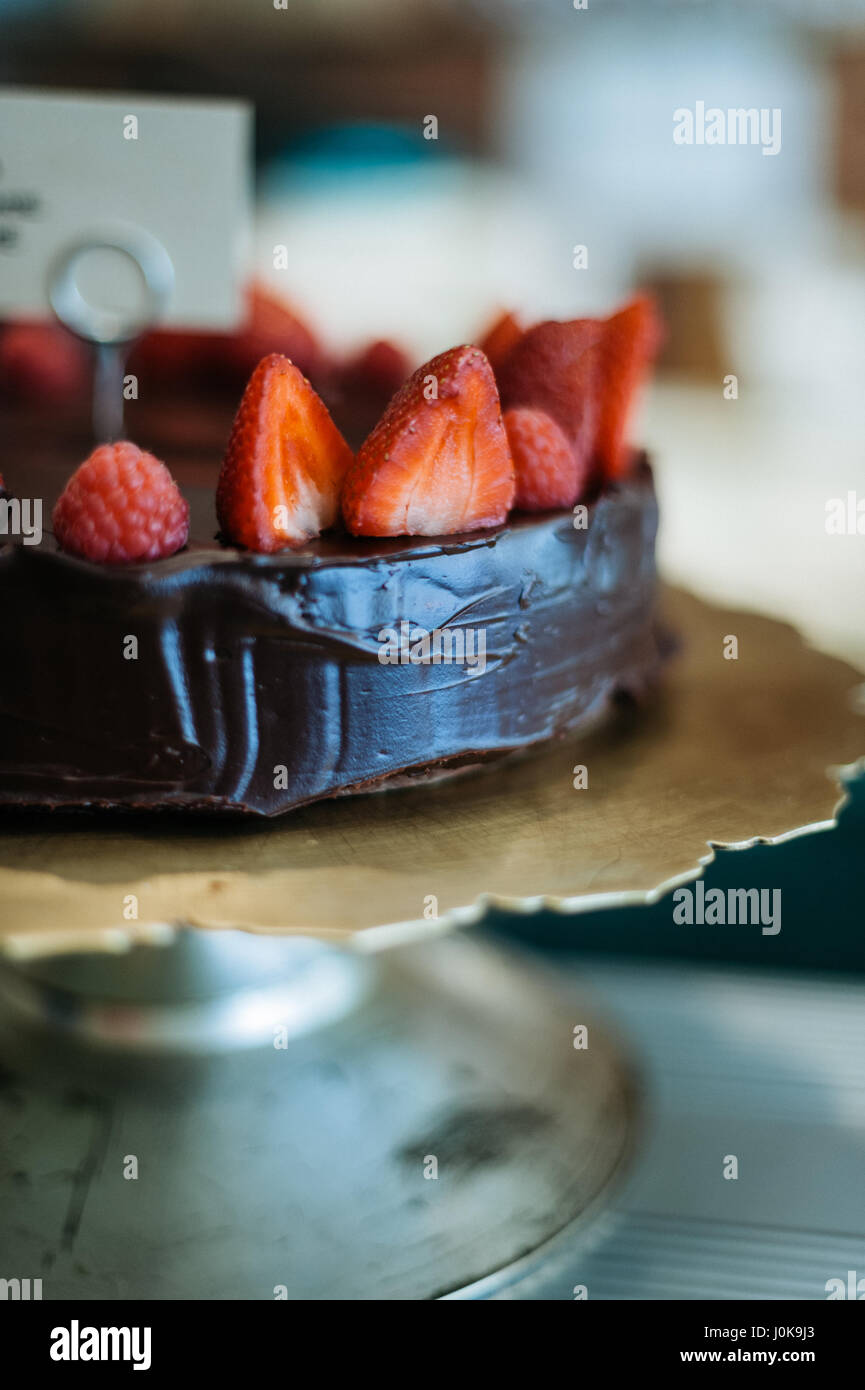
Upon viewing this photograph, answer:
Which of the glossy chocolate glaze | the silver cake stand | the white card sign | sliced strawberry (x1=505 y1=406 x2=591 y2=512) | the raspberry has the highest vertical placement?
the white card sign

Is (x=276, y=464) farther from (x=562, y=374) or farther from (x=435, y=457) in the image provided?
(x=562, y=374)

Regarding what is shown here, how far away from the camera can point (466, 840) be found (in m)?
1.09

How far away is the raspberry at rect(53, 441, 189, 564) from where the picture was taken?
1.06m

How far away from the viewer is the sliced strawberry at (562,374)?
1.31m

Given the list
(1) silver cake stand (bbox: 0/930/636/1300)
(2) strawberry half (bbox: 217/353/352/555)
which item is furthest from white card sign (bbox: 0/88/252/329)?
(1) silver cake stand (bbox: 0/930/636/1300)

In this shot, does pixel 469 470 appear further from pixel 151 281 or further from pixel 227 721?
pixel 151 281

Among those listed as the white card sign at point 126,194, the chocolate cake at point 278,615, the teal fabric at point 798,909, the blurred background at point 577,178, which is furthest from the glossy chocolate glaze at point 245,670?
the blurred background at point 577,178

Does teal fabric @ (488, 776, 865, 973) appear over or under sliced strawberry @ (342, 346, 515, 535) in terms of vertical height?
under

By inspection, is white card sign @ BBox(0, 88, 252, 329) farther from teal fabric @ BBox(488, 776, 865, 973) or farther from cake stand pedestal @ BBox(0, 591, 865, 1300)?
teal fabric @ BBox(488, 776, 865, 973)

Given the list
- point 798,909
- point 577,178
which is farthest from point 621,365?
point 577,178

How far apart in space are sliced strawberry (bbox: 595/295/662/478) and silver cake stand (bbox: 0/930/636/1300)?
0.62 metres

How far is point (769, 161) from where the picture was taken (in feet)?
13.6

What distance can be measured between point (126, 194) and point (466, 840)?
28.8 inches
